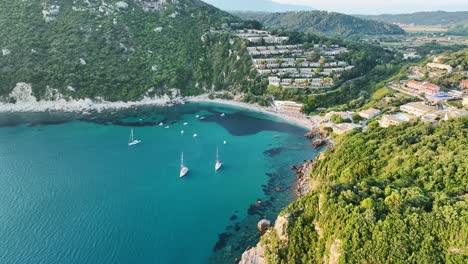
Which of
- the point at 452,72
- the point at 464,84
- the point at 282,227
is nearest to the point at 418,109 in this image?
the point at 464,84

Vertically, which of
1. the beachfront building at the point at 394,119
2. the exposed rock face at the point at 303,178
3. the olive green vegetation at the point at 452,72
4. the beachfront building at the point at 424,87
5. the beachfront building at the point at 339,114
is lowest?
the exposed rock face at the point at 303,178

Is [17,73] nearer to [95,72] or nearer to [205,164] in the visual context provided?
[95,72]

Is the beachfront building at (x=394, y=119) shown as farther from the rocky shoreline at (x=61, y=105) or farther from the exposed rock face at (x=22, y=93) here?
the exposed rock face at (x=22, y=93)

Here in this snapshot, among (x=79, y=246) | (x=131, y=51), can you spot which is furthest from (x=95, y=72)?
(x=79, y=246)

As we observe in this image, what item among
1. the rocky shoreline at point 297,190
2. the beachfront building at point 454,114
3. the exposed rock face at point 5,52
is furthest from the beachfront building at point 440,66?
the exposed rock face at point 5,52

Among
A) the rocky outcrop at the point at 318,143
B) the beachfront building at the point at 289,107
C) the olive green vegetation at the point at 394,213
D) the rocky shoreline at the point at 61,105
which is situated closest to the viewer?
the olive green vegetation at the point at 394,213

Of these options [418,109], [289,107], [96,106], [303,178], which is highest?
[418,109]

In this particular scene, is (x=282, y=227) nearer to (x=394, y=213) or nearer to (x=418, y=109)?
(x=394, y=213)
